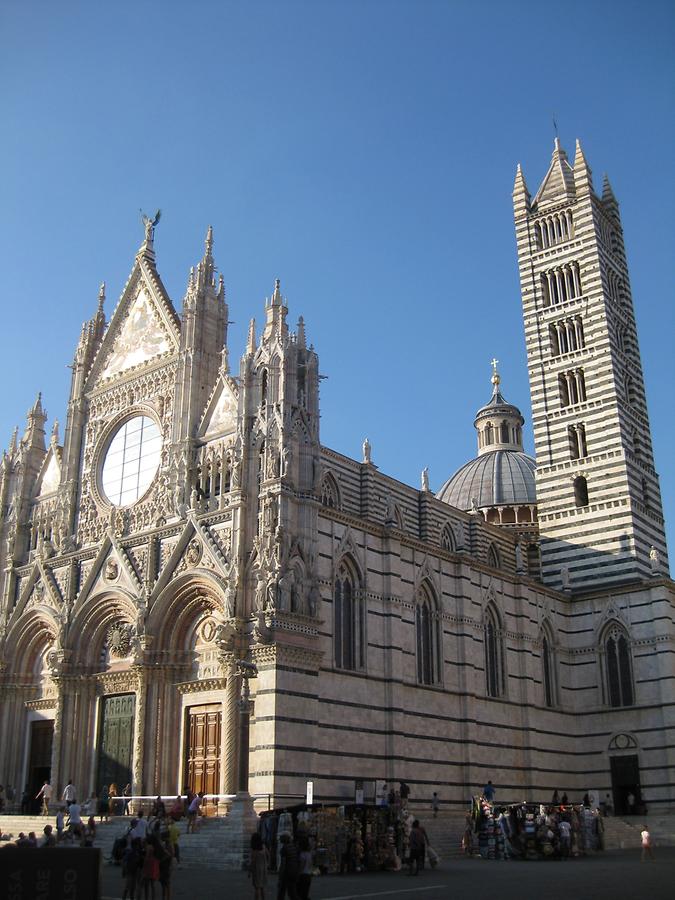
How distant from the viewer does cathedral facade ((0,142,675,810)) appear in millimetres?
26641

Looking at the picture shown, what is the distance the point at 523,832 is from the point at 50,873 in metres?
18.2

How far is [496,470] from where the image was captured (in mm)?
53469

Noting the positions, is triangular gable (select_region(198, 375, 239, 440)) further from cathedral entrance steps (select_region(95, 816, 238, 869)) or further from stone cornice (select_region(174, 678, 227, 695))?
cathedral entrance steps (select_region(95, 816, 238, 869))

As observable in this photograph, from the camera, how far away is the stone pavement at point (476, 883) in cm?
1552

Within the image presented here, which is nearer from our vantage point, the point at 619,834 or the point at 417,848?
the point at 417,848

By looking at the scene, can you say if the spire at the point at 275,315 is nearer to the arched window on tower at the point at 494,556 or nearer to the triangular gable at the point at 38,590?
the triangular gable at the point at 38,590

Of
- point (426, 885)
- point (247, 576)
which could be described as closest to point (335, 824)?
point (426, 885)

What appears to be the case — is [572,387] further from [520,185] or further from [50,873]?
[50,873]

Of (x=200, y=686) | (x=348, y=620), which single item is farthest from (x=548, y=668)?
(x=200, y=686)

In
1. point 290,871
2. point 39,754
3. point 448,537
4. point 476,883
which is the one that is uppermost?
point 448,537

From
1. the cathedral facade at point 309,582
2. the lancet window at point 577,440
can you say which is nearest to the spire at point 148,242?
the cathedral facade at point 309,582

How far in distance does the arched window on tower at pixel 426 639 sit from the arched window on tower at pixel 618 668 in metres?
9.31

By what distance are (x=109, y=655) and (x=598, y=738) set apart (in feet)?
61.3

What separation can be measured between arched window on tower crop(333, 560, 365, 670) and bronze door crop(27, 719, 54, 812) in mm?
10336
